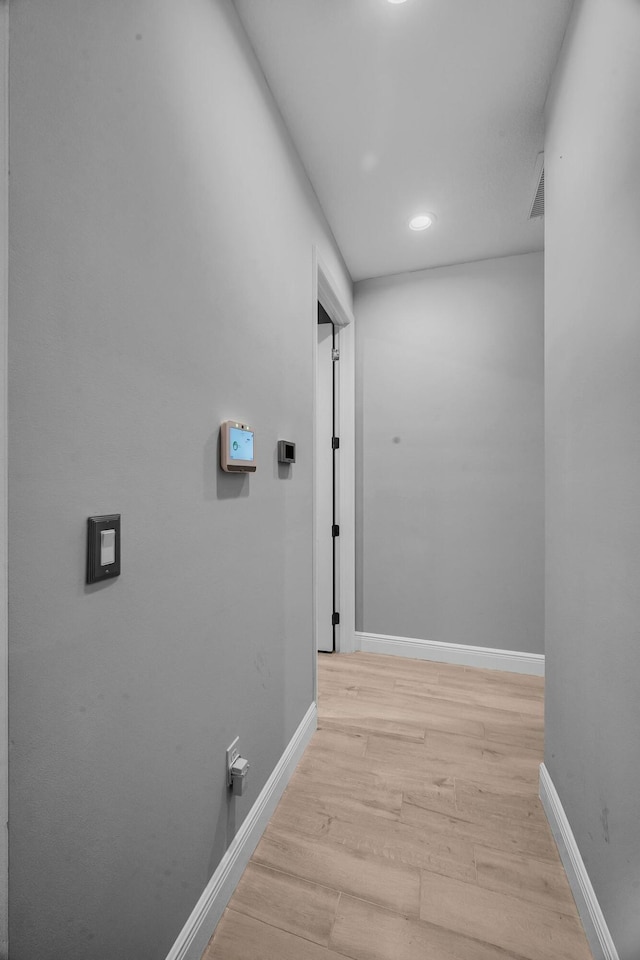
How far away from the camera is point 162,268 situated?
0.98 metres

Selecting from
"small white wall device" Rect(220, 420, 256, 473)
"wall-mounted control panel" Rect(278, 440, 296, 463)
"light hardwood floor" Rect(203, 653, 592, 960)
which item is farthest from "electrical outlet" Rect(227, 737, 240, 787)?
"wall-mounted control panel" Rect(278, 440, 296, 463)

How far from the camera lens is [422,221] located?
96.8 inches

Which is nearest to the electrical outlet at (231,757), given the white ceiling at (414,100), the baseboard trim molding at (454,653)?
the baseboard trim molding at (454,653)

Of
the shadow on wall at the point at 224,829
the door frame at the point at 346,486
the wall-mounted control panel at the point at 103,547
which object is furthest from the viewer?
the door frame at the point at 346,486

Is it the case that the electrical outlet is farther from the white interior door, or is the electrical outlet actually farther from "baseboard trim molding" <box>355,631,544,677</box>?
"baseboard trim molding" <box>355,631,544,677</box>

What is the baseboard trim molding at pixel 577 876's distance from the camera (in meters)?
1.04

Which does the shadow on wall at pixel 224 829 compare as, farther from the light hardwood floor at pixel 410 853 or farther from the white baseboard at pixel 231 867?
the light hardwood floor at pixel 410 853

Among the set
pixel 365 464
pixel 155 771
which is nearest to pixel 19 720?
pixel 155 771

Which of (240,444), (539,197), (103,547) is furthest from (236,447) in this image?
(539,197)

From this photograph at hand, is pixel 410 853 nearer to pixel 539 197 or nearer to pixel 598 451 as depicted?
pixel 598 451

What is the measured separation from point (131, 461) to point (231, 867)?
1233mm

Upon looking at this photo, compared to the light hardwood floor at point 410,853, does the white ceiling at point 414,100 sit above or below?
above

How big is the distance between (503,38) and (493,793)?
9.03 ft

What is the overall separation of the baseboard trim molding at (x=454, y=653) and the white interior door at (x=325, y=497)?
266 millimetres
